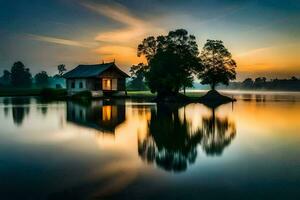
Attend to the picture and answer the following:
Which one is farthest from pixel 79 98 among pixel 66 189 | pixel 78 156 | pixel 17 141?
pixel 66 189

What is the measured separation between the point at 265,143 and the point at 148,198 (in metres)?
9.48

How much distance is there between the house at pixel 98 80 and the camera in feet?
197

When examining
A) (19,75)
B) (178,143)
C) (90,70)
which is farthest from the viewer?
(19,75)

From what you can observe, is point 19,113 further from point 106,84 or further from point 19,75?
point 19,75

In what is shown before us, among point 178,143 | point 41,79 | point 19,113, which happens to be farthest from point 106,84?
point 41,79

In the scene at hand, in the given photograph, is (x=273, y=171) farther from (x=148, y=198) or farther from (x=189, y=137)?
(x=189, y=137)

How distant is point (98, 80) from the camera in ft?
200

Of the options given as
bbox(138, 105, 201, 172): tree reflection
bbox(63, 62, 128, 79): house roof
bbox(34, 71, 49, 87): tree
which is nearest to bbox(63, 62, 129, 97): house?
bbox(63, 62, 128, 79): house roof

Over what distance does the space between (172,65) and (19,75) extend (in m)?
82.1

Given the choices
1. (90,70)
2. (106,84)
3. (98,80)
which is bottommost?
(106,84)

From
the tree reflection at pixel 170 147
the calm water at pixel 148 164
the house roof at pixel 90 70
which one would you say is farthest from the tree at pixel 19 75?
the tree reflection at pixel 170 147

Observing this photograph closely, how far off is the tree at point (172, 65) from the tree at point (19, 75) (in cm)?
7494

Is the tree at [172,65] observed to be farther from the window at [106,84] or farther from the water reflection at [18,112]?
the water reflection at [18,112]

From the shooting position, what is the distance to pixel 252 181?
824 cm
